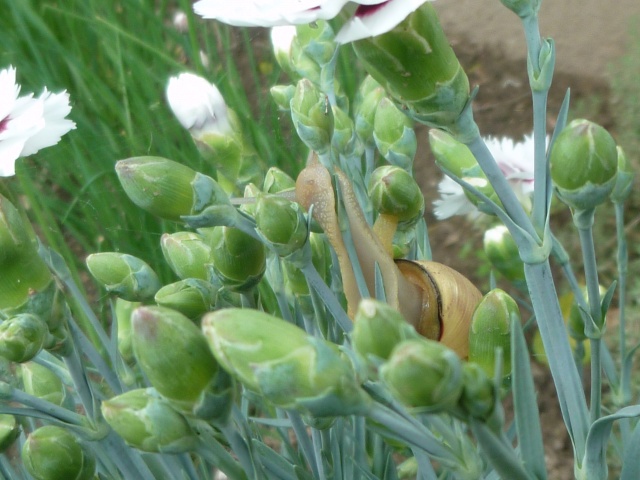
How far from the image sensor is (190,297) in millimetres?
557

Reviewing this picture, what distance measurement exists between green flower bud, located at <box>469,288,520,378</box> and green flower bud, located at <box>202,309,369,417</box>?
0.16 m

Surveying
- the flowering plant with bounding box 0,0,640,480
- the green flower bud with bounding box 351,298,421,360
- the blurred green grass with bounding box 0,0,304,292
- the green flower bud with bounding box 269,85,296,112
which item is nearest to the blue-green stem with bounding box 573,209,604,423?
the flowering plant with bounding box 0,0,640,480

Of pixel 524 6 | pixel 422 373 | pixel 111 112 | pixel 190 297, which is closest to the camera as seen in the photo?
pixel 422 373

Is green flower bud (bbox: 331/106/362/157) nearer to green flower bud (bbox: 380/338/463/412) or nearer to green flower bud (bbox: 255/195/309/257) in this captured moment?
green flower bud (bbox: 255/195/309/257)

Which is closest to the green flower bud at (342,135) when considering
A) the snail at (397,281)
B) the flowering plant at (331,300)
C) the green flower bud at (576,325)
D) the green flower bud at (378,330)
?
the flowering plant at (331,300)

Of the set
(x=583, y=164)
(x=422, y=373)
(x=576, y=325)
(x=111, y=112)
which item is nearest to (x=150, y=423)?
(x=422, y=373)

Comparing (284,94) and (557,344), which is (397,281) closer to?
(557,344)

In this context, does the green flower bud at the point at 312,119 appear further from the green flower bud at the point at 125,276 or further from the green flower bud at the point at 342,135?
the green flower bud at the point at 125,276

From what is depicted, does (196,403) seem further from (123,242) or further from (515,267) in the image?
(123,242)

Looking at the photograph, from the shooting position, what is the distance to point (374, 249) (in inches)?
21.0

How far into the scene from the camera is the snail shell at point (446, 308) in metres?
0.53

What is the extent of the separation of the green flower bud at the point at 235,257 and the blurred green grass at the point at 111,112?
53 cm

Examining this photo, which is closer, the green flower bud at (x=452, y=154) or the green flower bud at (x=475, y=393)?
the green flower bud at (x=475, y=393)

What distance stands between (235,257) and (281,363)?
19 centimetres
